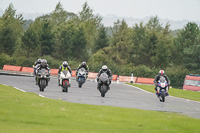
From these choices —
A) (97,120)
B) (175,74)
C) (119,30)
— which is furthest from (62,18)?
(97,120)

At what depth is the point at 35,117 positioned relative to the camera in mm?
11562

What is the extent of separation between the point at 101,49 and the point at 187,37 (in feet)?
64.1

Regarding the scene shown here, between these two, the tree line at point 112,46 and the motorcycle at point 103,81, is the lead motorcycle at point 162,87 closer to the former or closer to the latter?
the motorcycle at point 103,81

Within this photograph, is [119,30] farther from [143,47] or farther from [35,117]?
[35,117]

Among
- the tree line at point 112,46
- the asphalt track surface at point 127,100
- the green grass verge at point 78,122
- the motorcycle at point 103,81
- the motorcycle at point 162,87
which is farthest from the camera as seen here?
the tree line at point 112,46

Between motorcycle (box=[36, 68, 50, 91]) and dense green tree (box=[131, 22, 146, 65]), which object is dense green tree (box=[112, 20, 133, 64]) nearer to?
dense green tree (box=[131, 22, 146, 65])

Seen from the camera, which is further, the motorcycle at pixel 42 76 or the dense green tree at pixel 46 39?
the dense green tree at pixel 46 39

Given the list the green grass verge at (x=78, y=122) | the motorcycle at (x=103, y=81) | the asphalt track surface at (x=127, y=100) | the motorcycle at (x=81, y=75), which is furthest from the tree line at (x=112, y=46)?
the green grass verge at (x=78, y=122)

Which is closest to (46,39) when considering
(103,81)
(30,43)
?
Answer: (30,43)

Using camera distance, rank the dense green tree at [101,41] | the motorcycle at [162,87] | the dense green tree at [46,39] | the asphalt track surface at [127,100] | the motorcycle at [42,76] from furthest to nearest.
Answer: the dense green tree at [101,41] → the dense green tree at [46,39] → the motorcycle at [42,76] → the motorcycle at [162,87] → the asphalt track surface at [127,100]

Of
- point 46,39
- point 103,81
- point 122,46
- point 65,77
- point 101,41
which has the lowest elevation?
point 103,81

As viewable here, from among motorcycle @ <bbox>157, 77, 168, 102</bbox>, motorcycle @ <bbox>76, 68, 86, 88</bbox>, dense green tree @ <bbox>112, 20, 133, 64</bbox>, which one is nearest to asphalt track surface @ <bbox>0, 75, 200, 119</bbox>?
motorcycle @ <bbox>157, 77, 168, 102</bbox>

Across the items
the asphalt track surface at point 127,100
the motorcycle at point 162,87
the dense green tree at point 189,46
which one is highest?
the dense green tree at point 189,46

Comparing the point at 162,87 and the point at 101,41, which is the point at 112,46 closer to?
the point at 101,41
